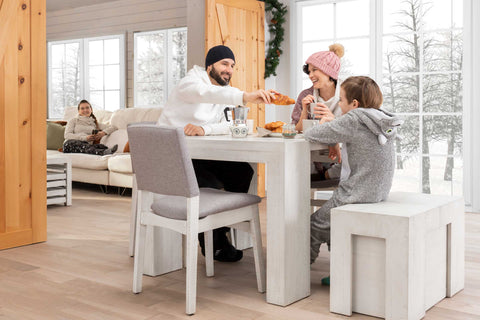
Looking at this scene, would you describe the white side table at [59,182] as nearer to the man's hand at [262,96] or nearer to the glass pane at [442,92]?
the man's hand at [262,96]

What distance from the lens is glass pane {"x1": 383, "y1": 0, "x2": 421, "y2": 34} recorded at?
5.29 meters

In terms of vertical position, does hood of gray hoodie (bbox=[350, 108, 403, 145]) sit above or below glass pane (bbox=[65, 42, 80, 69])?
below

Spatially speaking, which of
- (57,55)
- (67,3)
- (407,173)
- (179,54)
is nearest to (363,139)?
(407,173)

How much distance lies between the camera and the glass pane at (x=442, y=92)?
5125 mm

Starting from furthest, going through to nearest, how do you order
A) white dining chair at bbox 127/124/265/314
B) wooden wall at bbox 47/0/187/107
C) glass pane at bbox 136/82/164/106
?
1. glass pane at bbox 136/82/164/106
2. wooden wall at bbox 47/0/187/107
3. white dining chair at bbox 127/124/265/314

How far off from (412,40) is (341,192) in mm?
3088

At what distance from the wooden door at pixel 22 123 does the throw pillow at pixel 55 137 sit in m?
3.79

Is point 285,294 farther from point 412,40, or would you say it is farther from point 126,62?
point 126,62

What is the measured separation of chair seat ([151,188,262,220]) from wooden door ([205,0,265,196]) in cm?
290

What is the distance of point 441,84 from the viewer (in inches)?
204

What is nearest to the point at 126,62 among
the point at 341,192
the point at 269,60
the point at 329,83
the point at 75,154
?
the point at 75,154

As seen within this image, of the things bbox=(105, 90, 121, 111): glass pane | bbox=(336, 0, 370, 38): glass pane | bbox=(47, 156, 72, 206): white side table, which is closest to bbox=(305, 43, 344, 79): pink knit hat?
bbox=(336, 0, 370, 38): glass pane

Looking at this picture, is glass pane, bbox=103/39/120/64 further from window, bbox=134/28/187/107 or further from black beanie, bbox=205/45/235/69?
black beanie, bbox=205/45/235/69

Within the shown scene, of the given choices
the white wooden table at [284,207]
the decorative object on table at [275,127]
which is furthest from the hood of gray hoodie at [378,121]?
the decorative object on table at [275,127]
